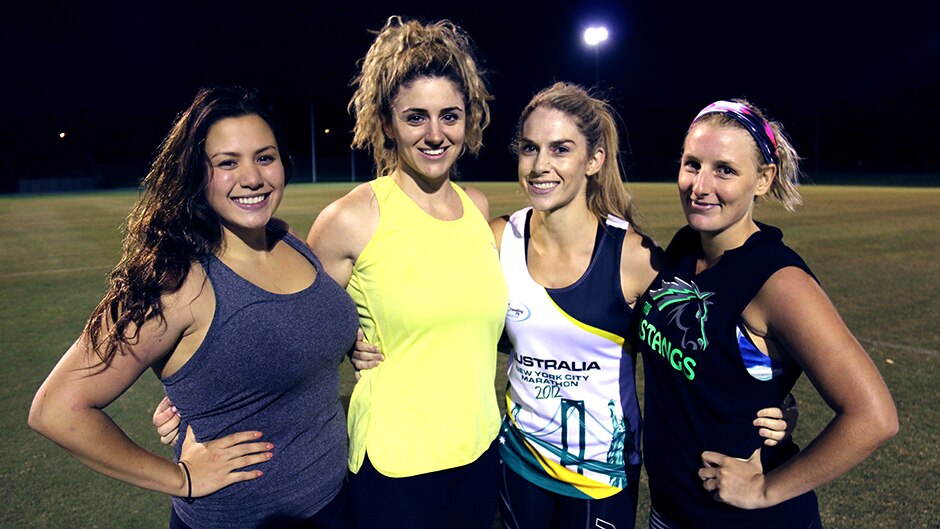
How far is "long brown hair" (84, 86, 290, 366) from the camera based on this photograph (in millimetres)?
1729

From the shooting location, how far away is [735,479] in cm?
197

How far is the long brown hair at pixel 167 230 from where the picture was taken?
1729 mm

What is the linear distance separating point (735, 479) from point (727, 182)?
0.92 meters

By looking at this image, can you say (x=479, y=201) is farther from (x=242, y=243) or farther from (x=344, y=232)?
(x=242, y=243)

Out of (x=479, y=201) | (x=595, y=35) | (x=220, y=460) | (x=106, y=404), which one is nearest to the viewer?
(x=106, y=404)

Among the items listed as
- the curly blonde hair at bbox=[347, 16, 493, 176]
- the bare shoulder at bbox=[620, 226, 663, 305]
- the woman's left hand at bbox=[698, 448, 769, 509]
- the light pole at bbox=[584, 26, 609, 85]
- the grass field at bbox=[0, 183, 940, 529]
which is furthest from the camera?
the light pole at bbox=[584, 26, 609, 85]

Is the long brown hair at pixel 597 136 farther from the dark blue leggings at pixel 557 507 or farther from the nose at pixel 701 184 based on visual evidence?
the dark blue leggings at pixel 557 507

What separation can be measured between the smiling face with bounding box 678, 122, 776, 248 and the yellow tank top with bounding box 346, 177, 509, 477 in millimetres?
798

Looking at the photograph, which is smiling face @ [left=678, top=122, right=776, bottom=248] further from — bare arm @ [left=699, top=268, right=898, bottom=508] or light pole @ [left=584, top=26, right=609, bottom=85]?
light pole @ [left=584, top=26, right=609, bottom=85]

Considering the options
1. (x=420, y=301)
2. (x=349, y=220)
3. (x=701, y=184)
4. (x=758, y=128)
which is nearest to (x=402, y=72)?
(x=349, y=220)

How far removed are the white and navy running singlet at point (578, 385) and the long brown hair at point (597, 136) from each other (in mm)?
336

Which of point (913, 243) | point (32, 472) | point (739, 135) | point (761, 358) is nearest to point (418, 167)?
point (739, 135)

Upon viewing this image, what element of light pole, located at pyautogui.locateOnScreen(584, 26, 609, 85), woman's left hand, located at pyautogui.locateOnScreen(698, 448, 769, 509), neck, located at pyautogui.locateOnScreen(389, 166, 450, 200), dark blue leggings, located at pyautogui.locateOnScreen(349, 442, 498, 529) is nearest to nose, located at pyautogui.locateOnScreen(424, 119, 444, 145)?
neck, located at pyautogui.locateOnScreen(389, 166, 450, 200)

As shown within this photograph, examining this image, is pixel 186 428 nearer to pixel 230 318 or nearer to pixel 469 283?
pixel 230 318
